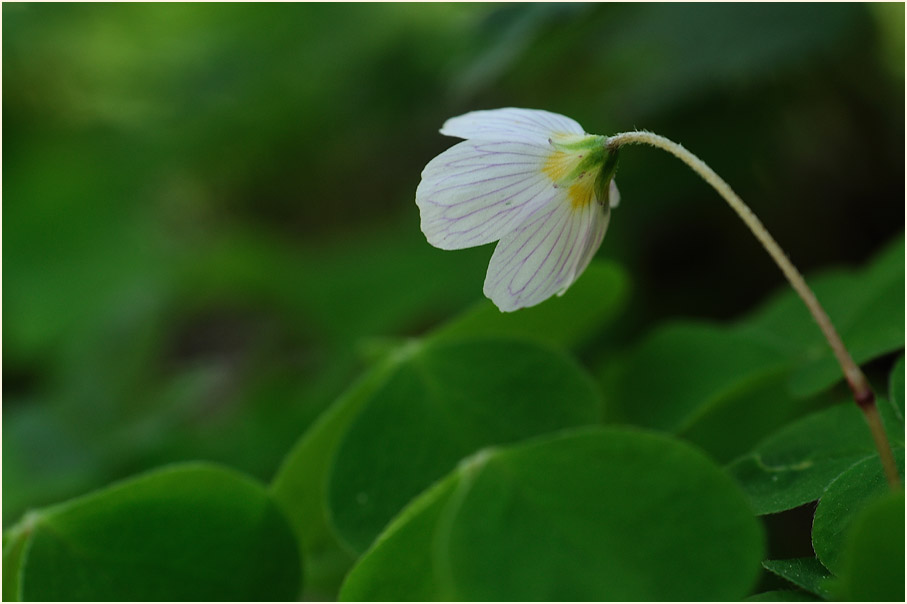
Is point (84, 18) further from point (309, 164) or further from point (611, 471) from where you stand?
point (611, 471)

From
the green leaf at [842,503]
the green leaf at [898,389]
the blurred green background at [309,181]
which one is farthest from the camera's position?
the blurred green background at [309,181]

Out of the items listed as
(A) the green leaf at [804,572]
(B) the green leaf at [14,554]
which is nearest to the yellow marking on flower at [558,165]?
(A) the green leaf at [804,572]

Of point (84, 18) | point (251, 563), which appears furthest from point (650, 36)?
point (84, 18)

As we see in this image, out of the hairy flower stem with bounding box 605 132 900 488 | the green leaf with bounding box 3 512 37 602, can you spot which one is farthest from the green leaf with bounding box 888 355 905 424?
the green leaf with bounding box 3 512 37 602

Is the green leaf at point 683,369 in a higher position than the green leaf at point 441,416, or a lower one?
lower

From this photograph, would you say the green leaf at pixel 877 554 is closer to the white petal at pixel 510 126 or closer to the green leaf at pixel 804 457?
the green leaf at pixel 804 457

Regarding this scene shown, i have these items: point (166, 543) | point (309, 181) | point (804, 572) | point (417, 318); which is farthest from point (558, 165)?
point (309, 181)

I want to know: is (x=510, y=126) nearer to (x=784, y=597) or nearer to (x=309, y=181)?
(x=784, y=597)
